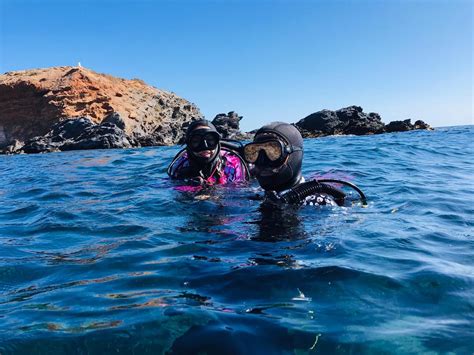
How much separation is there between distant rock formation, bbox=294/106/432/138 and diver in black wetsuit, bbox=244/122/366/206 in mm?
29256

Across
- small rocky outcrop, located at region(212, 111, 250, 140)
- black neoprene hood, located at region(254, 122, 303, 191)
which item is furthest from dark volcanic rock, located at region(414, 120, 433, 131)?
black neoprene hood, located at region(254, 122, 303, 191)

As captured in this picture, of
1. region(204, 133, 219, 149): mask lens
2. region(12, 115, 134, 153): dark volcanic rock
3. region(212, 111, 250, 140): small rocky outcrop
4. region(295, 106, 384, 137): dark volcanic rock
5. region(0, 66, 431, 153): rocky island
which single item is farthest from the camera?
region(295, 106, 384, 137): dark volcanic rock

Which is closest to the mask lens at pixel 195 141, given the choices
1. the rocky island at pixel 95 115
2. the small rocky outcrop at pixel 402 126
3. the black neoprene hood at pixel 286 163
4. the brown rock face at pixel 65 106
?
the black neoprene hood at pixel 286 163

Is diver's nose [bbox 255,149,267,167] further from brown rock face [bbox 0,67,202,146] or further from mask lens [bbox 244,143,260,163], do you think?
brown rock face [bbox 0,67,202,146]

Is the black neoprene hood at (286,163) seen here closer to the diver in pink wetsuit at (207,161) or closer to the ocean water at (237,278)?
the ocean water at (237,278)

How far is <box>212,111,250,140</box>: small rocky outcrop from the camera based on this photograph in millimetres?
30734

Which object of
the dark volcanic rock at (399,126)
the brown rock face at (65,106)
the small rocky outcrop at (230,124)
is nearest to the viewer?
the small rocky outcrop at (230,124)

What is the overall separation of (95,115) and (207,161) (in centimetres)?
2838

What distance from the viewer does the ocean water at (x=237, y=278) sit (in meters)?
2.14

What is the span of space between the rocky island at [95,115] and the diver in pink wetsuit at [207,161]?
69.1ft

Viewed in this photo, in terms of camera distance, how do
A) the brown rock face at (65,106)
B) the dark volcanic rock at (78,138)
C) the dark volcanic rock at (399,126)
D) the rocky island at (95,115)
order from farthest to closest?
1. the dark volcanic rock at (399,126)
2. the brown rock face at (65,106)
3. the rocky island at (95,115)
4. the dark volcanic rock at (78,138)

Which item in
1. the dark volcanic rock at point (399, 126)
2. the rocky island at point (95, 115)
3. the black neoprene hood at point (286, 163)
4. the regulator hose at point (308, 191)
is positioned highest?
the rocky island at point (95, 115)

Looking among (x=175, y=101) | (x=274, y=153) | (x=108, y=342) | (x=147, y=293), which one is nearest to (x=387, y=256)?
(x=274, y=153)

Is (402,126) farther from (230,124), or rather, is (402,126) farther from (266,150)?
(266,150)
